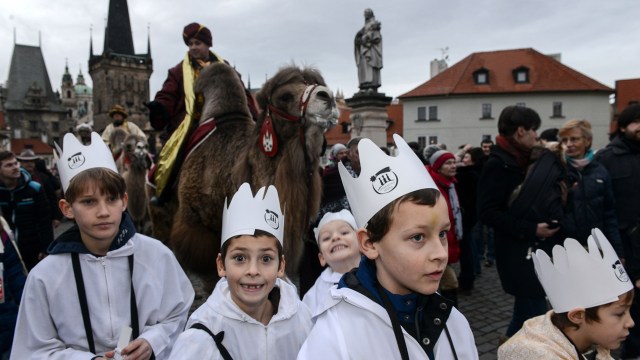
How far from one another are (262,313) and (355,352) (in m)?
0.85

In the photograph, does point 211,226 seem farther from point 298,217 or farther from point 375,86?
point 375,86

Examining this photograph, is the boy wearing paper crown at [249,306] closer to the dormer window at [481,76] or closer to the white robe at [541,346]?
the white robe at [541,346]

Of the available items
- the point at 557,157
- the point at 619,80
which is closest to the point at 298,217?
the point at 557,157

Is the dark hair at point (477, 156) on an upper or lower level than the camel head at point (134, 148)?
lower

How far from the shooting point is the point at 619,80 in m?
46.4

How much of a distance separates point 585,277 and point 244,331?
1695mm

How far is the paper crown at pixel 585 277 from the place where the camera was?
Result: 2320 mm

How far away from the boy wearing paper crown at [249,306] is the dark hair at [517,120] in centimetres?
249

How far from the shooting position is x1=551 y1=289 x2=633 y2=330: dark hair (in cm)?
236

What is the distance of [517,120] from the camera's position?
4004mm

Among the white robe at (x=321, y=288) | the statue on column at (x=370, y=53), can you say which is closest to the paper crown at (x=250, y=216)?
the white robe at (x=321, y=288)

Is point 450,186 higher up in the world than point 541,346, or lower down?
higher up

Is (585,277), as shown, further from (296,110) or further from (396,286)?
(296,110)

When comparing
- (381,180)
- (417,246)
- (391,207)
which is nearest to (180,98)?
(381,180)
